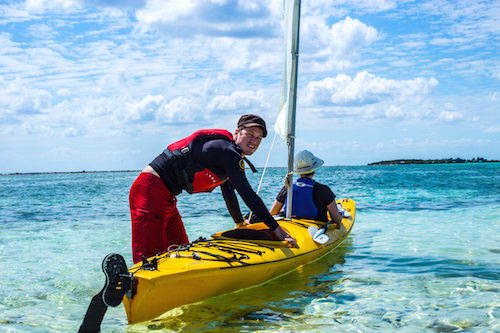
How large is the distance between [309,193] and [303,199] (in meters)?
0.13

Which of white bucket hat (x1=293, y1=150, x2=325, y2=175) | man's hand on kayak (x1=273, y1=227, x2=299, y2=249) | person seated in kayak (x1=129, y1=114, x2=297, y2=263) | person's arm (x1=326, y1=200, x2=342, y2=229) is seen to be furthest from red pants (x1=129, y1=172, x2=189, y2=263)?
person's arm (x1=326, y1=200, x2=342, y2=229)

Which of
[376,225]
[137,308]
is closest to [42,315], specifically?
[137,308]

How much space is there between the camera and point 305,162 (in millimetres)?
6172

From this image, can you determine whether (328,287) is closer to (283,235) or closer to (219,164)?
(283,235)

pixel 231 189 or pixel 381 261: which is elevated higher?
pixel 231 189

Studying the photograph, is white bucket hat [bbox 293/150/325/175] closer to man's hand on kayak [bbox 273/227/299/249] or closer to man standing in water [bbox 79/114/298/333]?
man's hand on kayak [bbox 273/227/299/249]

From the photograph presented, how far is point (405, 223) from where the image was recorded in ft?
33.1

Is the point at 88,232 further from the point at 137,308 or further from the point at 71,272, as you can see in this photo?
the point at 137,308

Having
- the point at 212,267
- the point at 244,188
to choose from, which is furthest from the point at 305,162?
the point at 212,267

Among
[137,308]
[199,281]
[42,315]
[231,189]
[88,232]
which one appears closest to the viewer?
[137,308]

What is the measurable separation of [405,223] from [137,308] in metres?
8.06

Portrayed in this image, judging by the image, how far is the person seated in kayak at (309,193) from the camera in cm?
617

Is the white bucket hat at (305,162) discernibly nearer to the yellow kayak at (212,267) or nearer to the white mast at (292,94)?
the white mast at (292,94)

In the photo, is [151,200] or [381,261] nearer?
[151,200]
